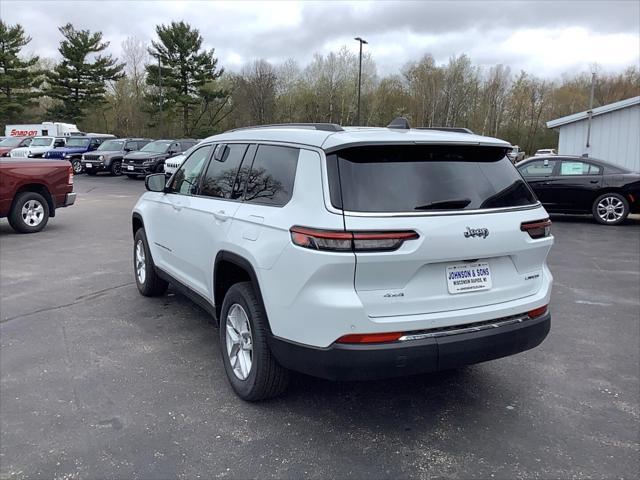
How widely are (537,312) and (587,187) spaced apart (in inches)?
413

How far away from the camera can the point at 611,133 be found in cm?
2061

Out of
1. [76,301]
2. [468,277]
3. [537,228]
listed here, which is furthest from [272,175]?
[76,301]

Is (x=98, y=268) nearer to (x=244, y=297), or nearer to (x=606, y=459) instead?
(x=244, y=297)

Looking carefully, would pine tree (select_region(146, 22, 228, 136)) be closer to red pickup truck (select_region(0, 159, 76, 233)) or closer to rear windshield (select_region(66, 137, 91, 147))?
rear windshield (select_region(66, 137, 91, 147))

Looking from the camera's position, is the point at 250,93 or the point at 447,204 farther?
the point at 250,93

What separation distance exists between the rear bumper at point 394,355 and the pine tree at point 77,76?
5600cm

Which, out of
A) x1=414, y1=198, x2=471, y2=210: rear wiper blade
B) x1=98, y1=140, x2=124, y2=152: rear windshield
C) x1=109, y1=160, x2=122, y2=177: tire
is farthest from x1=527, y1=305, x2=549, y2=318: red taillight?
x1=98, y1=140, x2=124, y2=152: rear windshield

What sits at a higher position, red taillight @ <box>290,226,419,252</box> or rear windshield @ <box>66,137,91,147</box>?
rear windshield @ <box>66,137,91,147</box>

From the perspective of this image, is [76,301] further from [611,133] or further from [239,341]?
[611,133]

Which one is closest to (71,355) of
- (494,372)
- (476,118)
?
(494,372)

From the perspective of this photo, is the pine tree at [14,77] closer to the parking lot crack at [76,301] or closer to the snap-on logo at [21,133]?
the snap-on logo at [21,133]

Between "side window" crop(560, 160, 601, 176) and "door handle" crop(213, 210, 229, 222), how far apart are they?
11.1 m

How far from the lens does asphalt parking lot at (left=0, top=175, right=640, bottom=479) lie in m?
2.92

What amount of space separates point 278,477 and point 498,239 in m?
1.79
